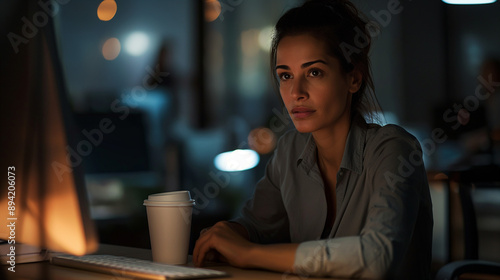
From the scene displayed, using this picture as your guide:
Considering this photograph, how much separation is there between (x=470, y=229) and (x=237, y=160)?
340 cm

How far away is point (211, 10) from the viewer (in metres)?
4.94

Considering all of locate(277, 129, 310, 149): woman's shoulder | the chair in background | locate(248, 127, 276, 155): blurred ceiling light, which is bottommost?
the chair in background

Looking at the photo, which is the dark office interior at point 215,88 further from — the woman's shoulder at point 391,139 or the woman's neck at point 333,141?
the woman's shoulder at point 391,139

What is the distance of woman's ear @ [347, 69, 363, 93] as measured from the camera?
1475mm

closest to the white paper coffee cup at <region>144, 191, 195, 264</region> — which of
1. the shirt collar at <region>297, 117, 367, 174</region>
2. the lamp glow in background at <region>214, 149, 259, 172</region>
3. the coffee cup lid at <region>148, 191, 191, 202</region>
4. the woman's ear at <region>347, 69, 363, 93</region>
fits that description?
the coffee cup lid at <region>148, 191, 191, 202</region>

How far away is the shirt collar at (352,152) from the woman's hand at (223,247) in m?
0.35

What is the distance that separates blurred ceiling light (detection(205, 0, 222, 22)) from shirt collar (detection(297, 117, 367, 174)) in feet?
11.9

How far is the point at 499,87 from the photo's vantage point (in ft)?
14.4

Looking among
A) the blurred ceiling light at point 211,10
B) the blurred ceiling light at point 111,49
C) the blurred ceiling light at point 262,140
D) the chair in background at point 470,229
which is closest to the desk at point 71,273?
the chair in background at point 470,229

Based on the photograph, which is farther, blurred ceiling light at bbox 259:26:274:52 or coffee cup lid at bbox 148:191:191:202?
blurred ceiling light at bbox 259:26:274:52

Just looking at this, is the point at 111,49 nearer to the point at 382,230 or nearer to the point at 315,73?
the point at 315,73

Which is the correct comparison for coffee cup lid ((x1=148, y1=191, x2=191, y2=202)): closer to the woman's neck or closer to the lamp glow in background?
the woman's neck

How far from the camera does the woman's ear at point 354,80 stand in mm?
1475

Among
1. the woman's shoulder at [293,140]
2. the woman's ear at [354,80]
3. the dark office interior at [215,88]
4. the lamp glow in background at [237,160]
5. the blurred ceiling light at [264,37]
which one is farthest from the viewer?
the blurred ceiling light at [264,37]
